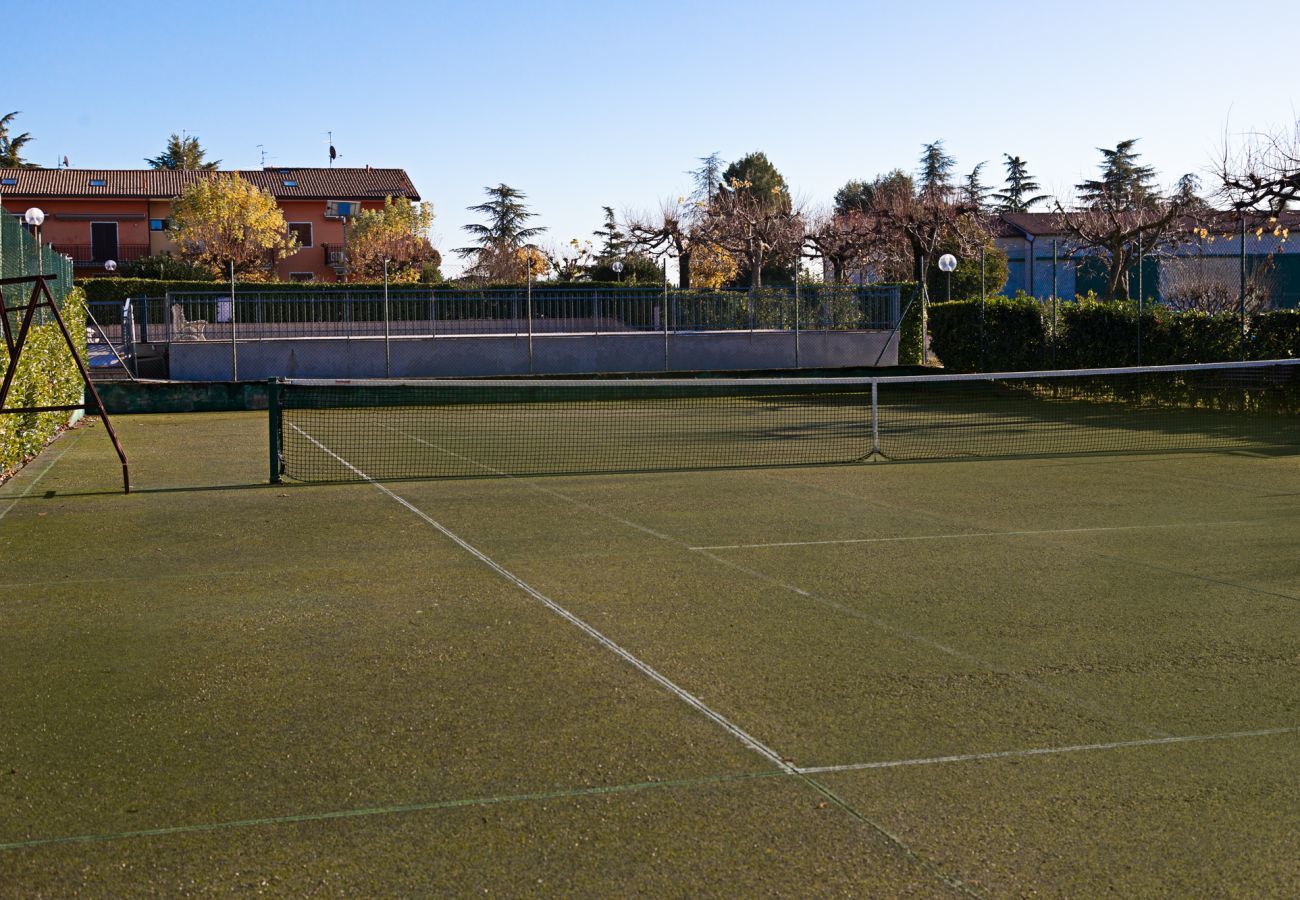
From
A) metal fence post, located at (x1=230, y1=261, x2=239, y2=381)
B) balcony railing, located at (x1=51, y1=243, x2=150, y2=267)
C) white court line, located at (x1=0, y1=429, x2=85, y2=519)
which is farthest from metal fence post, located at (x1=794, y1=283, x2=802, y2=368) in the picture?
balcony railing, located at (x1=51, y1=243, x2=150, y2=267)

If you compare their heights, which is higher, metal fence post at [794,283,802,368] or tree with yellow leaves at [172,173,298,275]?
tree with yellow leaves at [172,173,298,275]

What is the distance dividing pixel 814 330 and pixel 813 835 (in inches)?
1077

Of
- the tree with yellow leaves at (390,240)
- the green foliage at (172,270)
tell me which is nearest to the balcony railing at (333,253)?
the tree with yellow leaves at (390,240)

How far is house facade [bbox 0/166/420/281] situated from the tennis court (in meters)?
59.5

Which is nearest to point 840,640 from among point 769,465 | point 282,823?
point 282,823

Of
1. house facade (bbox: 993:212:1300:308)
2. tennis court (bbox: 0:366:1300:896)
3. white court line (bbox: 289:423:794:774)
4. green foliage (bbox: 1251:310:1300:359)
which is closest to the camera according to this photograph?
tennis court (bbox: 0:366:1300:896)

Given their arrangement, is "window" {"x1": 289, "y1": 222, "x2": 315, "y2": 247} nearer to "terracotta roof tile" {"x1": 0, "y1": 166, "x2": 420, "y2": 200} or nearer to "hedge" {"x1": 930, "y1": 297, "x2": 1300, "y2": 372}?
"terracotta roof tile" {"x1": 0, "y1": 166, "x2": 420, "y2": 200}

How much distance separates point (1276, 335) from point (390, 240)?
47.6m

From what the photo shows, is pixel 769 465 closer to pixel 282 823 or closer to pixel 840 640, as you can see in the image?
pixel 840 640

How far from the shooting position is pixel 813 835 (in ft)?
Result: 13.6

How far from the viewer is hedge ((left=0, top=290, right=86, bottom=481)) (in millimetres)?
13344

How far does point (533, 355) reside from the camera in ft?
96.9

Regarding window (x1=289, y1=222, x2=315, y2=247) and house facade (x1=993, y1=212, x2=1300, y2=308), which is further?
window (x1=289, y1=222, x2=315, y2=247)

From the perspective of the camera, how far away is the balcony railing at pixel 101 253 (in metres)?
65.7
